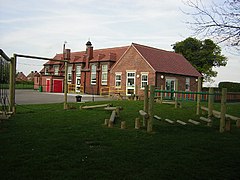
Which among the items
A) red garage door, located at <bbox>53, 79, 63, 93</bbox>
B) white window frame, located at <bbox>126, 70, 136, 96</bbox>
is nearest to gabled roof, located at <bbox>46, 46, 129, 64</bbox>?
red garage door, located at <bbox>53, 79, 63, 93</bbox>

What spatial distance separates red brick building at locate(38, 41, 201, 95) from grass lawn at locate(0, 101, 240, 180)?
20853 millimetres

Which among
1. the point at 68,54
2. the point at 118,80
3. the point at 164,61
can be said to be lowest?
the point at 118,80

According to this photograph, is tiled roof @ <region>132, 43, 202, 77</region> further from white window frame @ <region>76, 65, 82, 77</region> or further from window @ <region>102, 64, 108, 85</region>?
white window frame @ <region>76, 65, 82, 77</region>

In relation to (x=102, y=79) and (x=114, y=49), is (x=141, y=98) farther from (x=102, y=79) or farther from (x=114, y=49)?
(x=114, y=49)

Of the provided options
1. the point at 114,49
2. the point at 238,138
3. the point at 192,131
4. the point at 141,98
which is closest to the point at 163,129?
the point at 192,131

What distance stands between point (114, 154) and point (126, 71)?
85.4 feet

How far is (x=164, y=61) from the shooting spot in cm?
3198

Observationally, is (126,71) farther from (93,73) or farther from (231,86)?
(231,86)

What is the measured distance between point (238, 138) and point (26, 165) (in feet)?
20.0

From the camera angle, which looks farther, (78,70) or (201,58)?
(201,58)

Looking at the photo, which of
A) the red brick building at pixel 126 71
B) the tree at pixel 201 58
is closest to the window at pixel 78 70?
the red brick building at pixel 126 71

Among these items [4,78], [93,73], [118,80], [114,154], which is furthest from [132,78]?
[114,154]

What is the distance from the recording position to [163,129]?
9.09 metres

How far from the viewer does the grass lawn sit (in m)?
4.36
